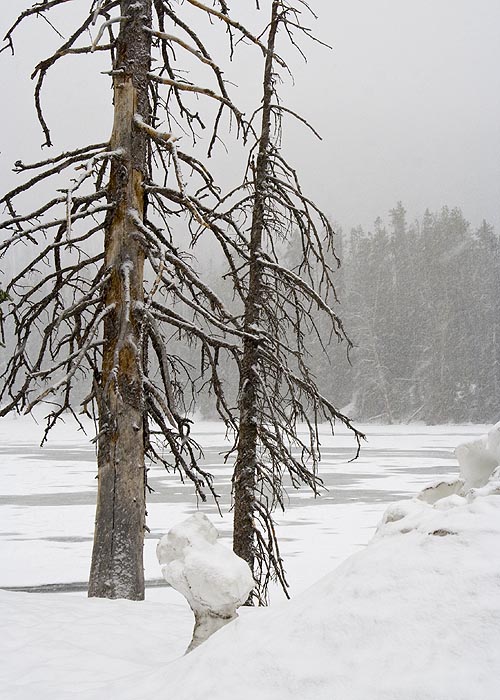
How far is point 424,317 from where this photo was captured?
7781 centimetres

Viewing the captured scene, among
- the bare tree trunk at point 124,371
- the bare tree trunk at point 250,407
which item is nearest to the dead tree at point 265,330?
the bare tree trunk at point 250,407

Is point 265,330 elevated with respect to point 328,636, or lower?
elevated

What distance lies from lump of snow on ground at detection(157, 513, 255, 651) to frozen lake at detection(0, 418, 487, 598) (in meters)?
1.78

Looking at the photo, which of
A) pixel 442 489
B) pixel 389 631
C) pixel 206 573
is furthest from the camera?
pixel 442 489

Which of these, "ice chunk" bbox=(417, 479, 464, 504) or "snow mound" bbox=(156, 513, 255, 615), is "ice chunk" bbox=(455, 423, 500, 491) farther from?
"snow mound" bbox=(156, 513, 255, 615)

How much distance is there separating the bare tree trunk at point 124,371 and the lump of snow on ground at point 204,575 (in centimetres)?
296

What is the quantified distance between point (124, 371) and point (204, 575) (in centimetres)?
363

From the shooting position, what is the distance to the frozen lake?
13258 mm

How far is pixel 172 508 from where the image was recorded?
19.9 meters

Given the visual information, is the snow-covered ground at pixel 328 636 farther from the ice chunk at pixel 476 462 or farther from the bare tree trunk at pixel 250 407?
the bare tree trunk at pixel 250 407

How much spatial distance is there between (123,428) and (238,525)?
8.84 ft

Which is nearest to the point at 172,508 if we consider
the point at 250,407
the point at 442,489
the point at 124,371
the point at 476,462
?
the point at 250,407

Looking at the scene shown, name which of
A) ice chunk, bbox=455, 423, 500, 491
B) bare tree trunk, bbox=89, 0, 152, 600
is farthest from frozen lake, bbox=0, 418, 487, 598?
bare tree trunk, bbox=89, 0, 152, 600

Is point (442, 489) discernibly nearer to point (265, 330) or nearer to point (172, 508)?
point (265, 330)
